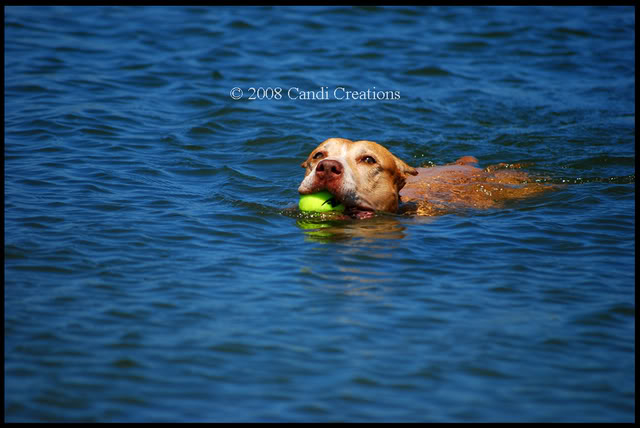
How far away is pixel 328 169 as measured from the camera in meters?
7.70

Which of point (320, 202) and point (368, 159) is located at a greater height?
point (368, 159)

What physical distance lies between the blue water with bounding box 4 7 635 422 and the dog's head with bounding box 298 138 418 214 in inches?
10.1

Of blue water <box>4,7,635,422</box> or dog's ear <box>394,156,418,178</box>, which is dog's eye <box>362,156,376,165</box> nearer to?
dog's ear <box>394,156,418,178</box>

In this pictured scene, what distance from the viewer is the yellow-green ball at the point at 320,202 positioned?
26.0ft

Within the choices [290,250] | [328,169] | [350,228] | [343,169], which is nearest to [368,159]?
[343,169]

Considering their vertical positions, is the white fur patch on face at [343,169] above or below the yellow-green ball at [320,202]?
above

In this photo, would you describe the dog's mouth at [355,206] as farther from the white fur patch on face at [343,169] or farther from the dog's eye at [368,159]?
the dog's eye at [368,159]

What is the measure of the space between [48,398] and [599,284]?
4.61 metres

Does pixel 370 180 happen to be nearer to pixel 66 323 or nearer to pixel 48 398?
pixel 66 323

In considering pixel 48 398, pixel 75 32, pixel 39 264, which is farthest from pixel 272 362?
pixel 75 32

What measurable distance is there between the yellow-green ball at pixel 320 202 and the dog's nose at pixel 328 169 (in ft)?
0.83

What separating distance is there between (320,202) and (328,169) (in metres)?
0.43

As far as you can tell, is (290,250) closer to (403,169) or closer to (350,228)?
(350,228)

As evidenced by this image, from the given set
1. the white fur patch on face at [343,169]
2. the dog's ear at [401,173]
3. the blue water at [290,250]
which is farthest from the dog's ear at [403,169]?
the white fur patch on face at [343,169]
